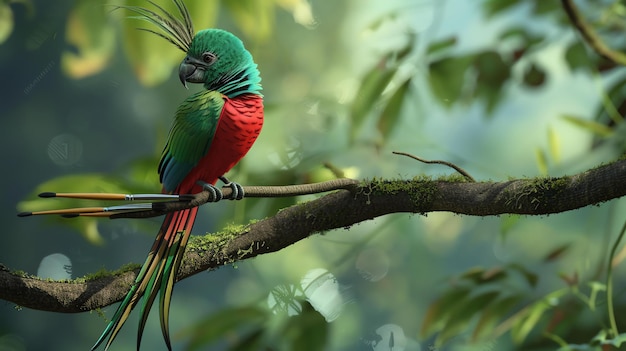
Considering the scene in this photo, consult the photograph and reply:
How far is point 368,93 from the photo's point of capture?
6.15 feet

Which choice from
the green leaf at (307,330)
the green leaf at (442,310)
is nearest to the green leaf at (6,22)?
the green leaf at (307,330)

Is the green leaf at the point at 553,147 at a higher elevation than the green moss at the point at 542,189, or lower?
higher

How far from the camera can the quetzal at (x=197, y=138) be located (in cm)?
122

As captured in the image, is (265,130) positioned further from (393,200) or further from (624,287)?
(624,287)

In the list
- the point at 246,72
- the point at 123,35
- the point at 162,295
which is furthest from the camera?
the point at 123,35

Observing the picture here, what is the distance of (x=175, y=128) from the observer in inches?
51.9

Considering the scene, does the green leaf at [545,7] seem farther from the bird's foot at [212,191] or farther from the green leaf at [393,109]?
the bird's foot at [212,191]

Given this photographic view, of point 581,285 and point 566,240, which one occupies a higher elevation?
point 566,240

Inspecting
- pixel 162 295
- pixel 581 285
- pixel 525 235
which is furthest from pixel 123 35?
pixel 581 285

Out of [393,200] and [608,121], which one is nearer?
[393,200]

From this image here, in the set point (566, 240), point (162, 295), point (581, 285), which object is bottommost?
point (162, 295)

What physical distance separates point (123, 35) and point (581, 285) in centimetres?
143

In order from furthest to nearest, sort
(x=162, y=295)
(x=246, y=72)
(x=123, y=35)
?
(x=123, y=35)
(x=246, y=72)
(x=162, y=295)

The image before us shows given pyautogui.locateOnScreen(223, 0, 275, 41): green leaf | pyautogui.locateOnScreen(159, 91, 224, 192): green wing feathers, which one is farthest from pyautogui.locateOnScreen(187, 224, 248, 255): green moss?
pyautogui.locateOnScreen(223, 0, 275, 41): green leaf
